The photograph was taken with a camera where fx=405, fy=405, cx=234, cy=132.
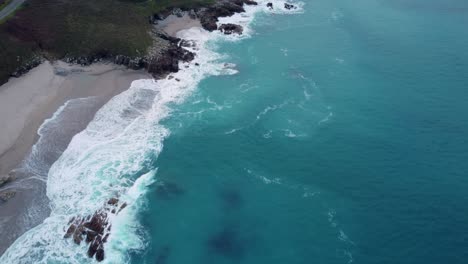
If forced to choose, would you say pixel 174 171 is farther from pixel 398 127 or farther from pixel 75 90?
pixel 398 127

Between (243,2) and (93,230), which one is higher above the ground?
(243,2)

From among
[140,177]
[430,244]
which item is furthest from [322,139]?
[140,177]

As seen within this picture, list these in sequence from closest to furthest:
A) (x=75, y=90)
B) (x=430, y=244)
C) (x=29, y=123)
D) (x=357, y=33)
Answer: (x=430, y=244), (x=29, y=123), (x=75, y=90), (x=357, y=33)

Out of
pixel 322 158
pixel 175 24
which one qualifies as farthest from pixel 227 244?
pixel 175 24

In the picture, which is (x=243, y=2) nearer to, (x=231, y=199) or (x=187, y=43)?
(x=187, y=43)

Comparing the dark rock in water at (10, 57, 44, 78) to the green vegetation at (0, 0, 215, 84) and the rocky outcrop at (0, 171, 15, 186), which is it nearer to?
the green vegetation at (0, 0, 215, 84)

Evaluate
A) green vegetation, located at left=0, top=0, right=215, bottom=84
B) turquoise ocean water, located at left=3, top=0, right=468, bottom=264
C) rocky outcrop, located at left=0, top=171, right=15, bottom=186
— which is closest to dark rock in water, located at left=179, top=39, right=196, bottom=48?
turquoise ocean water, located at left=3, top=0, right=468, bottom=264
